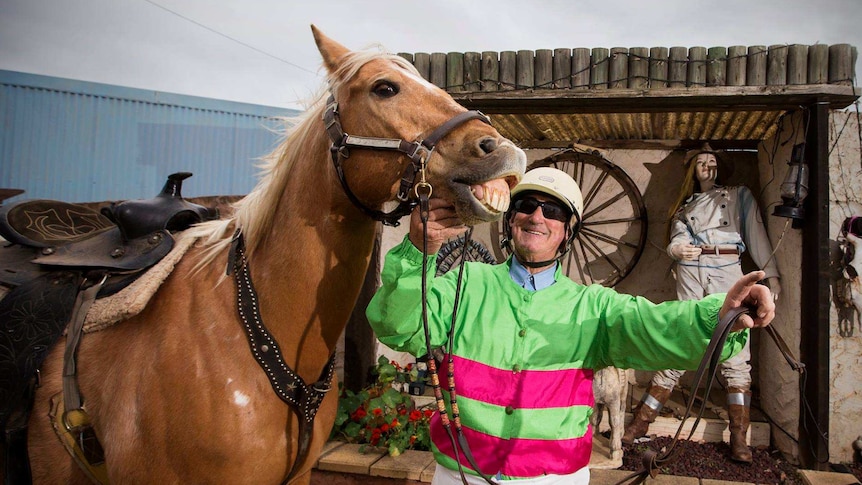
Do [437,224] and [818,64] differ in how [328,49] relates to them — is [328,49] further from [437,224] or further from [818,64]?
[818,64]

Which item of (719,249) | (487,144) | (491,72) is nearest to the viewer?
(487,144)

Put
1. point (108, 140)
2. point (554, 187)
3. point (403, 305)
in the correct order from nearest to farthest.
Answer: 1. point (403, 305)
2. point (554, 187)
3. point (108, 140)

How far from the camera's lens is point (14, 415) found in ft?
5.89

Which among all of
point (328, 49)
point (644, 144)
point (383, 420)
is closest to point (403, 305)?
point (328, 49)

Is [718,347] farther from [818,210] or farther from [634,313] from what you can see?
[818,210]

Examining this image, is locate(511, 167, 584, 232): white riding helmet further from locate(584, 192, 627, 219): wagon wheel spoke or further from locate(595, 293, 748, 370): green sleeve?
locate(584, 192, 627, 219): wagon wheel spoke

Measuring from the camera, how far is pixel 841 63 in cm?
392

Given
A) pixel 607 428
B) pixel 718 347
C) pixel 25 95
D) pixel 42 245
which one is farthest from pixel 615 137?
pixel 25 95

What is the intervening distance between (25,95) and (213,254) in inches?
437

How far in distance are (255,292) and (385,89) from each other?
801 millimetres

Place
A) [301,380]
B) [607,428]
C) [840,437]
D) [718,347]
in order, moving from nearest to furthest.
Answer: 1. [718,347]
2. [301,380]
3. [840,437]
4. [607,428]

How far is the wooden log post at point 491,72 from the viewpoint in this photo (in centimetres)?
447

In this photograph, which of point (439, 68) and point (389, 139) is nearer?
point (389, 139)

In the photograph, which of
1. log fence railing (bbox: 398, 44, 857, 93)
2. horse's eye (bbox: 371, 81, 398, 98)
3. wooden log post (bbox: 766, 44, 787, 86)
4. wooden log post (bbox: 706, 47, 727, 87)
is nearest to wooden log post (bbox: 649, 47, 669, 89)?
log fence railing (bbox: 398, 44, 857, 93)
